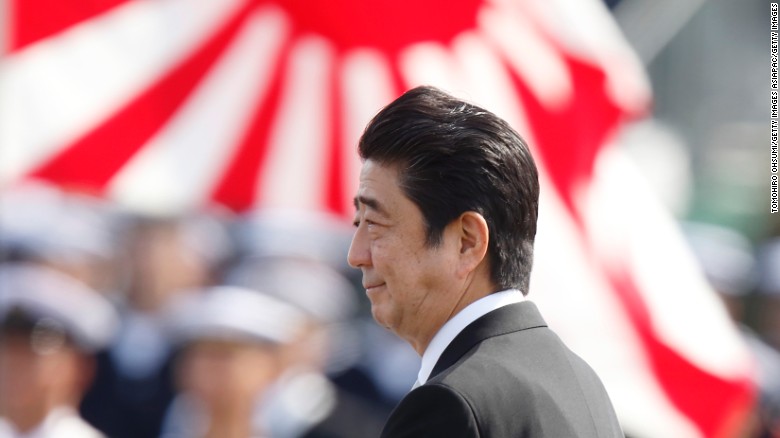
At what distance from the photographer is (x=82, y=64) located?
2.95m

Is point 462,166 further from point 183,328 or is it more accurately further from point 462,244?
point 183,328

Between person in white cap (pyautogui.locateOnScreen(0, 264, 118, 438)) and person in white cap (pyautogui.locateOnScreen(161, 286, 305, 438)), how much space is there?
8.2 inches

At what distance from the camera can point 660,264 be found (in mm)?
3820

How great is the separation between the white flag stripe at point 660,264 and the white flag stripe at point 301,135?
990 mm

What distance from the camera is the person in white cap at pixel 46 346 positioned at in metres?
2.77

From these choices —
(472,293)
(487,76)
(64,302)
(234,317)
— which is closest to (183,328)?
(234,317)

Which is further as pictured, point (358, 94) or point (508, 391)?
point (358, 94)

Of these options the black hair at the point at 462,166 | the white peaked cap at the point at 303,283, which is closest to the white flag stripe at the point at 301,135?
the white peaked cap at the point at 303,283

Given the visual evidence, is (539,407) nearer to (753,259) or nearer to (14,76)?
(14,76)

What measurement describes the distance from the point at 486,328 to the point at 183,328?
1.68 m

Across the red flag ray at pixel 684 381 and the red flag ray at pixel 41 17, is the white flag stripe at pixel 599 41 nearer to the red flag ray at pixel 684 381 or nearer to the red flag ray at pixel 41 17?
the red flag ray at pixel 684 381

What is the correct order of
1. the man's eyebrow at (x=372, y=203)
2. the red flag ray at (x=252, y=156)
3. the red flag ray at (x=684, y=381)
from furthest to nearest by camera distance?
the red flag ray at (x=684, y=381) < the red flag ray at (x=252, y=156) < the man's eyebrow at (x=372, y=203)

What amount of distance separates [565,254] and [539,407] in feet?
7.61

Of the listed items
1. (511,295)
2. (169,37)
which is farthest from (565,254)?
(511,295)
